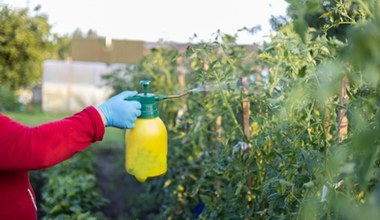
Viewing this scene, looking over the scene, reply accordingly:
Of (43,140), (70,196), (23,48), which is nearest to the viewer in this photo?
(43,140)

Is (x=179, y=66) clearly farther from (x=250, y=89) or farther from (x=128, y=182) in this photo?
(x=250, y=89)

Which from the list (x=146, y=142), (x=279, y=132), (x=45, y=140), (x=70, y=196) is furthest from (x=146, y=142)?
(x=70, y=196)

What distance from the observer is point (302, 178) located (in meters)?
1.80

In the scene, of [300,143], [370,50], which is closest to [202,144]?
[300,143]

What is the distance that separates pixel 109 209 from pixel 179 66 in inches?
59.7

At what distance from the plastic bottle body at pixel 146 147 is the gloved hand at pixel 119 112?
0.05m

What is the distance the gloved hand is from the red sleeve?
58mm

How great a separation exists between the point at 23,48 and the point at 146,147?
1554cm

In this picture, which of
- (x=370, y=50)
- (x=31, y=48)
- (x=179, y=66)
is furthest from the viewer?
(x=31, y=48)

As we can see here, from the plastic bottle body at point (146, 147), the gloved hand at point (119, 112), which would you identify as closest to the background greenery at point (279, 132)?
the plastic bottle body at point (146, 147)

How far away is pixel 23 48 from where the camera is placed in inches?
658

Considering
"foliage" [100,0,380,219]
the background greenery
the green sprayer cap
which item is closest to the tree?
the background greenery

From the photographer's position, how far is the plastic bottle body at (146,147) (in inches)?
77.9

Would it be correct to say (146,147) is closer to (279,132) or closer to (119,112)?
(119,112)
